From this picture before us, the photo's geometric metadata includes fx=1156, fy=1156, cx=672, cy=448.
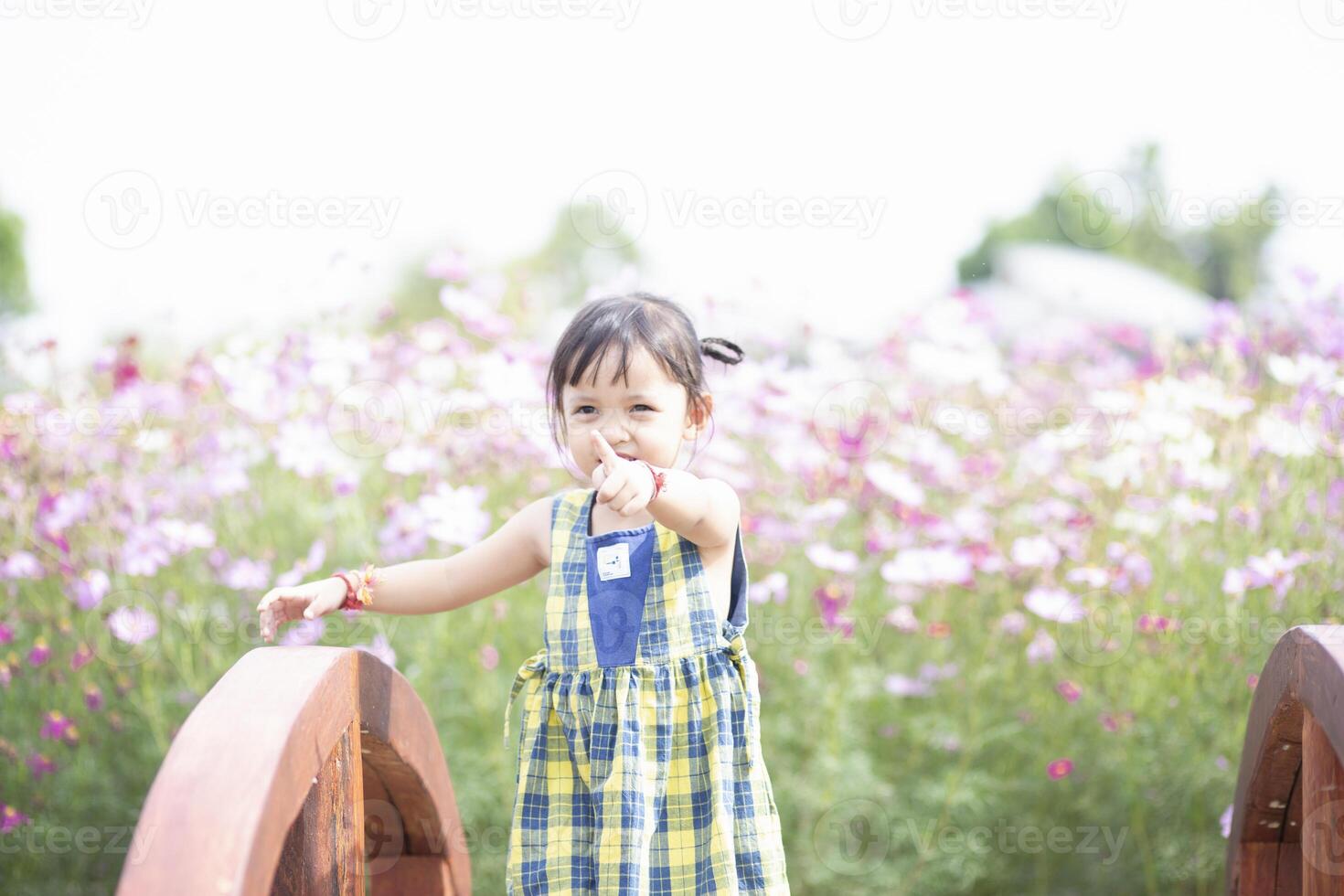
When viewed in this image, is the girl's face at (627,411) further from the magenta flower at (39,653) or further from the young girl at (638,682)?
the magenta flower at (39,653)

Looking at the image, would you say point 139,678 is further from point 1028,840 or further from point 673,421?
point 1028,840

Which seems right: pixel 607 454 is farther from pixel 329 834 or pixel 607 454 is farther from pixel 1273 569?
pixel 1273 569

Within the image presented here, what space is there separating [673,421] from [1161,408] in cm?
174

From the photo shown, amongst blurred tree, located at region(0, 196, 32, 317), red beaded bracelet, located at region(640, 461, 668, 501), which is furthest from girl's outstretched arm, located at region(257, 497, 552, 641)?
blurred tree, located at region(0, 196, 32, 317)

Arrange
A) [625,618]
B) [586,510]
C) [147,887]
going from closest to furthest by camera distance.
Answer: [147,887] < [625,618] < [586,510]

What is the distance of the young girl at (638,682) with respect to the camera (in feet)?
4.75

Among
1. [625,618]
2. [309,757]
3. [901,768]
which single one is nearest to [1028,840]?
[901,768]

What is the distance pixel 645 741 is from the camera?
4.78ft

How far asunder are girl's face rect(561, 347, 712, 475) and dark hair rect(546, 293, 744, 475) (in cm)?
→ 1

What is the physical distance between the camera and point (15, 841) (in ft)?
8.43

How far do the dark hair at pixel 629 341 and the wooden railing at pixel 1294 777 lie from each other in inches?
31.4

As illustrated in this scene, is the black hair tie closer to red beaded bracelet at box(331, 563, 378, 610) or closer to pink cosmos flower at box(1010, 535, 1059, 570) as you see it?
red beaded bracelet at box(331, 563, 378, 610)

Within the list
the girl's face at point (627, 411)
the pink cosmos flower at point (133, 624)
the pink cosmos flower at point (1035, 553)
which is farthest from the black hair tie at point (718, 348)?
the pink cosmos flower at point (133, 624)

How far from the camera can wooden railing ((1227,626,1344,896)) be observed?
1246 mm
